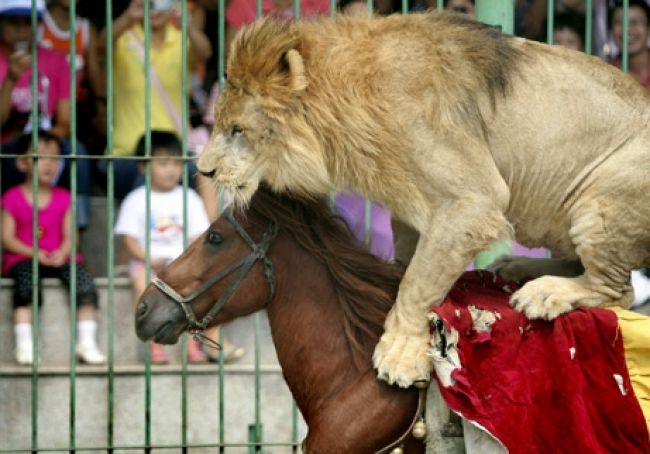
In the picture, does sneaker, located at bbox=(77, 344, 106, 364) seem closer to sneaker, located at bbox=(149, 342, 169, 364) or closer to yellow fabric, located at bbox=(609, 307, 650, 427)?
sneaker, located at bbox=(149, 342, 169, 364)

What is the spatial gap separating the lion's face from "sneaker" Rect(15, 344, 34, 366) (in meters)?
2.09

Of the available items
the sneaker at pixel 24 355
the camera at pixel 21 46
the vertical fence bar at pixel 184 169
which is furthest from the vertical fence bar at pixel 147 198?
the camera at pixel 21 46

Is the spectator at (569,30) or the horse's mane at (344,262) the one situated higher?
the spectator at (569,30)

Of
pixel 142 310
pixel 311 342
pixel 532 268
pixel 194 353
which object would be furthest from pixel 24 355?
pixel 532 268

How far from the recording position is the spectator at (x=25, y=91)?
6805mm

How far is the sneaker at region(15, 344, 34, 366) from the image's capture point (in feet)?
Answer: 20.9

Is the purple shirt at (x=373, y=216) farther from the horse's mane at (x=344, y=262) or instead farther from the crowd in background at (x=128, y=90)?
the horse's mane at (x=344, y=262)

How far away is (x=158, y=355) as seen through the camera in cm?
655

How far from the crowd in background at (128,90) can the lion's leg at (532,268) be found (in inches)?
48.5

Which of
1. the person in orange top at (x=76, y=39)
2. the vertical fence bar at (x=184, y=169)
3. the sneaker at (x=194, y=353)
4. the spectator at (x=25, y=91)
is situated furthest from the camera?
the person in orange top at (x=76, y=39)

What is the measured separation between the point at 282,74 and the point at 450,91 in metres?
0.48

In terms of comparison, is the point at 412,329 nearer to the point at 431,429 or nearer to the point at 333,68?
the point at 431,429

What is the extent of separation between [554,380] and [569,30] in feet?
8.72

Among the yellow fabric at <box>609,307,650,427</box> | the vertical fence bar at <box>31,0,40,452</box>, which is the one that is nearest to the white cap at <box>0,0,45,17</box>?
the vertical fence bar at <box>31,0,40,452</box>
